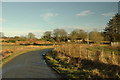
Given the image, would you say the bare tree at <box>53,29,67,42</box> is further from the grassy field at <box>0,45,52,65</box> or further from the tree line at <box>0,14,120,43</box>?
the grassy field at <box>0,45,52,65</box>

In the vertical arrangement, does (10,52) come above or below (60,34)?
below

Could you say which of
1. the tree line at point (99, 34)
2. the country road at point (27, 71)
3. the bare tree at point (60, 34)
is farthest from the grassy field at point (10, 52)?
the bare tree at point (60, 34)

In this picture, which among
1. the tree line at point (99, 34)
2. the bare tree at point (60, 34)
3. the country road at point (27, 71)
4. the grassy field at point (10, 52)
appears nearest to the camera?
the country road at point (27, 71)

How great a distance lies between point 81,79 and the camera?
31.1 ft

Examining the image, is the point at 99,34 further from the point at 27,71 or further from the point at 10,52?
the point at 27,71

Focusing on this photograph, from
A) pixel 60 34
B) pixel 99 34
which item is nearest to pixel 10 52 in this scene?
pixel 99 34

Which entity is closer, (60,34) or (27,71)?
(27,71)

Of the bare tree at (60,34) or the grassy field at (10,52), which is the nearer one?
the grassy field at (10,52)

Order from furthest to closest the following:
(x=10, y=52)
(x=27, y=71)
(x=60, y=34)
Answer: (x=60, y=34), (x=10, y=52), (x=27, y=71)

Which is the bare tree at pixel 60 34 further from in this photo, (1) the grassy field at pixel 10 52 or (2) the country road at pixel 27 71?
(2) the country road at pixel 27 71

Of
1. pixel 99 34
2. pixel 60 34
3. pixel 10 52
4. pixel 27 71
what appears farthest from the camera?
pixel 60 34

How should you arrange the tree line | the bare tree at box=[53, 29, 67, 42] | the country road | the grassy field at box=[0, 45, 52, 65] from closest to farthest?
the country road, the grassy field at box=[0, 45, 52, 65], the tree line, the bare tree at box=[53, 29, 67, 42]

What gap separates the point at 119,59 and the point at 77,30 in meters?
87.8

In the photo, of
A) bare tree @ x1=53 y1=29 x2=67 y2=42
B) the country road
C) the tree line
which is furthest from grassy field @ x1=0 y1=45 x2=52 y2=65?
bare tree @ x1=53 y1=29 x2=67 y2=42
